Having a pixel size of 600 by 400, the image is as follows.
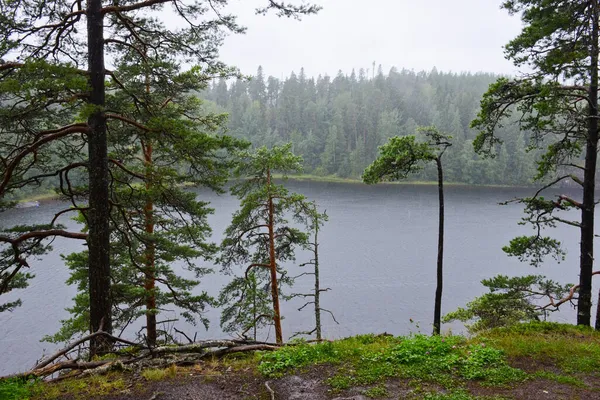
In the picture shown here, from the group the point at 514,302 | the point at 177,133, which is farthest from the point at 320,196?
the point at 177,133

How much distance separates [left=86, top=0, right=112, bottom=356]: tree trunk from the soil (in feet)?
6.11

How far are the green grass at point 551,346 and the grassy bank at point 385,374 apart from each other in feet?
0.05

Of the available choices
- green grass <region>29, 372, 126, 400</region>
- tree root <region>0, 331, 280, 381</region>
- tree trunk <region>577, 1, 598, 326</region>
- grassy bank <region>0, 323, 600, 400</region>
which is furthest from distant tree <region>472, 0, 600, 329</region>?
green grass <region>29, 372, 126, 400</region>

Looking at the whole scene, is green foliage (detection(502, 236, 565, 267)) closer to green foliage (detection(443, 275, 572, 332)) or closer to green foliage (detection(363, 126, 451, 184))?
green foliage (detection(443, 275, 572, 332))

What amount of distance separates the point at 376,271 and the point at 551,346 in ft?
83.1

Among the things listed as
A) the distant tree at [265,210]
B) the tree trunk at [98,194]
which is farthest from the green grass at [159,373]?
the distant tree at [265,210]

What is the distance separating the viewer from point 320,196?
63000mm

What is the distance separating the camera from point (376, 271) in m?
30.8

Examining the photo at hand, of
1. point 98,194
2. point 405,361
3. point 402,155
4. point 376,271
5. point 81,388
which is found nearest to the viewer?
point 81,388

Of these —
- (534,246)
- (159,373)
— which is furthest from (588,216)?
(159,373)

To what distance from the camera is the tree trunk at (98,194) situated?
6.29 m

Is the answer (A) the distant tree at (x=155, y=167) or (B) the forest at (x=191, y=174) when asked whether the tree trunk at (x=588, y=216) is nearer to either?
(B) the forest at (x=191, y=174)

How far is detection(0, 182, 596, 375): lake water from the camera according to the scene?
878 inches

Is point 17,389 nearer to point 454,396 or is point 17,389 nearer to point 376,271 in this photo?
point 454,396
